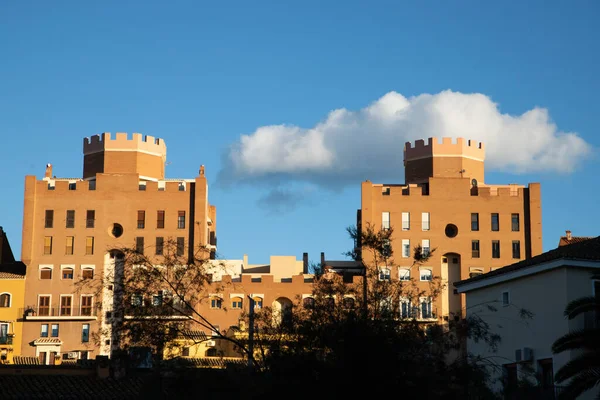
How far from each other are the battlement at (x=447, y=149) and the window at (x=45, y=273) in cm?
3382

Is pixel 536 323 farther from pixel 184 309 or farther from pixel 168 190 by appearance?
pixel 168 190

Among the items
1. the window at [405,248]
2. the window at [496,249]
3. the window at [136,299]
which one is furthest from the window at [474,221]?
the window at [136,299]

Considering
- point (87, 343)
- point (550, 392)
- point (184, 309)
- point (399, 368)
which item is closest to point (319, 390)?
point (399, 368)

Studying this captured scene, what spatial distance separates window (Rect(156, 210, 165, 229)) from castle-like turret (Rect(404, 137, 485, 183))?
76.3ft

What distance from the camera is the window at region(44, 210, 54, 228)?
3782 inches

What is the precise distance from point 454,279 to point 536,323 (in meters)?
52.8

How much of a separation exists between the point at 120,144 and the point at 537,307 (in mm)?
63008

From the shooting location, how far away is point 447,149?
10281 cm

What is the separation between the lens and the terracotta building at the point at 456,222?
9638 cm

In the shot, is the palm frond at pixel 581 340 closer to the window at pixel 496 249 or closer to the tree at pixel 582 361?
the tree at pixel 582 361

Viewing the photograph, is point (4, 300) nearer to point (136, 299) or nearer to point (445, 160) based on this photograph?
point (445, 160)

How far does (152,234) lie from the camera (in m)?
95.6

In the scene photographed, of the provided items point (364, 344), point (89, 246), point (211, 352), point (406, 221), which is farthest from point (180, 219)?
point (364, 344)

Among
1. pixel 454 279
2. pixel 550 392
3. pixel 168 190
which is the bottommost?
pixel 550 392
